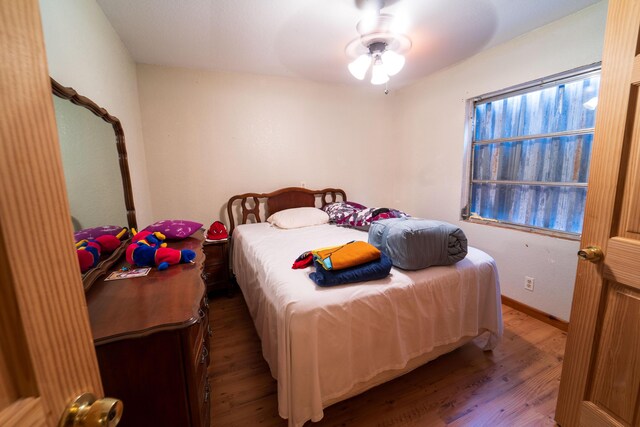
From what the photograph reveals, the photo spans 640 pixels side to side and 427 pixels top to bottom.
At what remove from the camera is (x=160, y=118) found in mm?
2580

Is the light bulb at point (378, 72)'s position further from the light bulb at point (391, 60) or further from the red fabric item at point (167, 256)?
the red fabric item at point (167, 256)

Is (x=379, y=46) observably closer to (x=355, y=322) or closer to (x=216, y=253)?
(x=355, y=322)

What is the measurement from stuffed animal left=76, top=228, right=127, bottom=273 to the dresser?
0.16m

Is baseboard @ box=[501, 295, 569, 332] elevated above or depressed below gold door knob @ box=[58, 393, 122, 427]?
below

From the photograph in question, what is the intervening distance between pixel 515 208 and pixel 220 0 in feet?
9.56

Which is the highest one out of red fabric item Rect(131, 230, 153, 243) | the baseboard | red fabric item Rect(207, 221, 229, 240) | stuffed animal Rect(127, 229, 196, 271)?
red fabric item Rect(131, 230, 153, 243)

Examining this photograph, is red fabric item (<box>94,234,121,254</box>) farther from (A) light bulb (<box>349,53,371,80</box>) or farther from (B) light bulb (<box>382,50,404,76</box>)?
(B) light bulb (<box>382,50,404,76</box>)

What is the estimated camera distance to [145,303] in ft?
3.08

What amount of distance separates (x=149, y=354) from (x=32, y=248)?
70 cm

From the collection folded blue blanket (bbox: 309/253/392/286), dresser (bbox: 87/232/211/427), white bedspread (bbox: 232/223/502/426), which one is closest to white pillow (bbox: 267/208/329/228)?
white bedspread (bbox: 232/223/502/426)

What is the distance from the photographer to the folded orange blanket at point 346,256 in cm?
136

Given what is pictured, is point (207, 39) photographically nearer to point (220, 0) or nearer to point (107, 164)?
point (220, 0)

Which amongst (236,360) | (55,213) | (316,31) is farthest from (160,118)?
(55,213)

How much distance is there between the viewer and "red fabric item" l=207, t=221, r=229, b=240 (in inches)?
104
